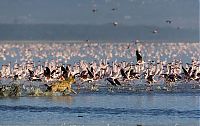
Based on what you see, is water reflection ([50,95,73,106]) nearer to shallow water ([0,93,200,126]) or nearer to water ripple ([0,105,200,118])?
shallow water ([0,93,200,126])

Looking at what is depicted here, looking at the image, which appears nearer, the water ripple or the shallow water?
the shallow water

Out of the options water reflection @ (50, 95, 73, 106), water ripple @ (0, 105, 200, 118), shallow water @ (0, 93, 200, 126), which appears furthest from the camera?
water reflection @ (50, 95, 73, 106)

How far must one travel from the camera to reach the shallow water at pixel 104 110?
933 inches

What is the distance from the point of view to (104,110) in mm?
26203

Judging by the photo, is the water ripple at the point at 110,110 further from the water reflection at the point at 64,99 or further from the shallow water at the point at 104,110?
the water reflection at the point at 64,99

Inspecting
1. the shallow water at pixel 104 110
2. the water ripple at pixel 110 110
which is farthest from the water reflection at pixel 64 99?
the water ripple at pixel 110 110

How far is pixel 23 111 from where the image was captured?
26047 mm

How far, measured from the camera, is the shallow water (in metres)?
23.7

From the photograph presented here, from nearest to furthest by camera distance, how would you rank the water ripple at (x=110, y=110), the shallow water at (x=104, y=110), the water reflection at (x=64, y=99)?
1. the shallow water at (x=104, y=110)
2. the water ripple at (x=110, y=110)
3. the water reflection at (x=64, y=99)

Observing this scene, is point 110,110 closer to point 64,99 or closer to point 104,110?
point 104,110

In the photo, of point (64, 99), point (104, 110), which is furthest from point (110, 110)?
point (64, 99)

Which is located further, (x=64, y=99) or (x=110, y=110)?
(x=64, y=99)

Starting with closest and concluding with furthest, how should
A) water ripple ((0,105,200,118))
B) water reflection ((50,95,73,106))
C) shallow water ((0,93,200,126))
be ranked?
shallow water ((0,93,200,126)) → water ripple ((0,105,200,118)) → water reflection ((50,95,73,106))

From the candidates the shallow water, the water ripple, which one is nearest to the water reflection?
the shallow water
